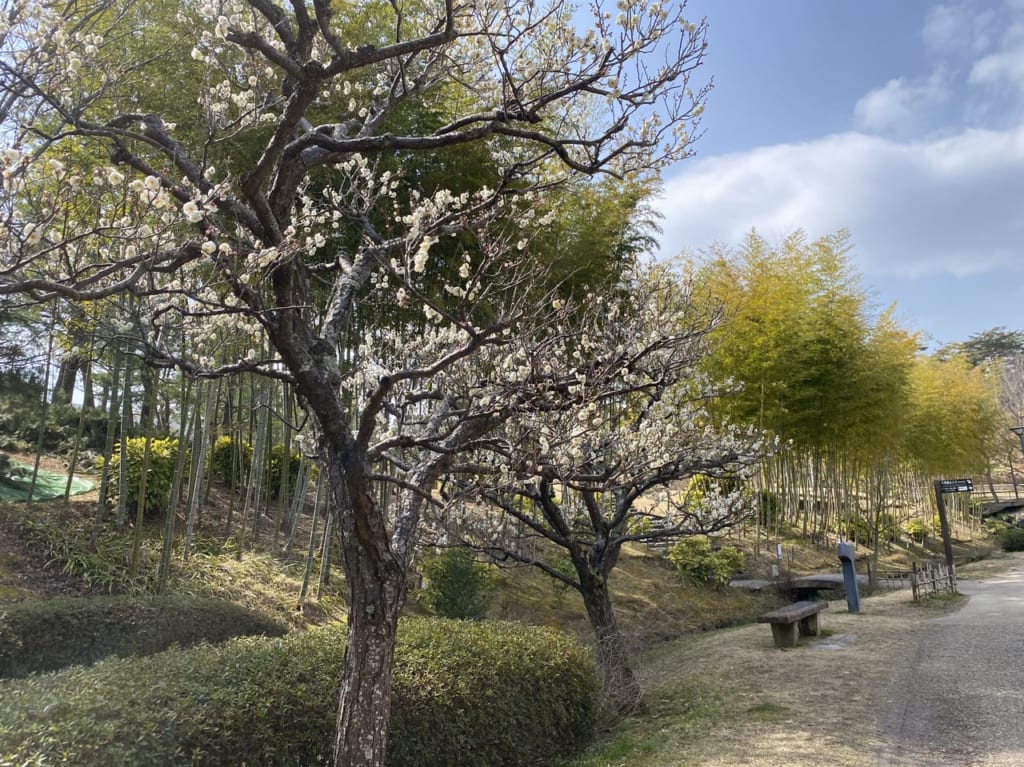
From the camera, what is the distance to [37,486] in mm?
8672

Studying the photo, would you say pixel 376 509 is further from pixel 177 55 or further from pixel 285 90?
pixel 177 55

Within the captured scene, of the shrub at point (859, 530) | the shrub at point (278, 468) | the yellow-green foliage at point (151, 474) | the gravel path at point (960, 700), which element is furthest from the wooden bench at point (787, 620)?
the shrub at point (859, 530)

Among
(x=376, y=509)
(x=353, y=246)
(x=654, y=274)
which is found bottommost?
(x=376, y=509)

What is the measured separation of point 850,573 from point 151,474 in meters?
9.45

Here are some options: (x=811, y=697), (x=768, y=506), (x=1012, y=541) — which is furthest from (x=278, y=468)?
(x=1012, y=541)

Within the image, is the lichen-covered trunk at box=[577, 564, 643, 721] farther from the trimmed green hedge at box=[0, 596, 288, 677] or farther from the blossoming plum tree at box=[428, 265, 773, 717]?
the trimmed green hedge at box=[0, 596, 288, 677]

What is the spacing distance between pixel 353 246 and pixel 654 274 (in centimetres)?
293

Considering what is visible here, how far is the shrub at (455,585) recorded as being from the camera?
7758mm

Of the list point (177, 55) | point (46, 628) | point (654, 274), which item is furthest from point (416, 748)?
point (177, 55)

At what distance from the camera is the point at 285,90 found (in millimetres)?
2662

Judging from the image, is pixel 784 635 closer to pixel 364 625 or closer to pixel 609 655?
pixel 609 655

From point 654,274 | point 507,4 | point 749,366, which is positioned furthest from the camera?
point 749,366

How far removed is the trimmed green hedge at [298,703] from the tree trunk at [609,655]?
79cm

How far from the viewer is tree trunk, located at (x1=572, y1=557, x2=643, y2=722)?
17.5 ft
